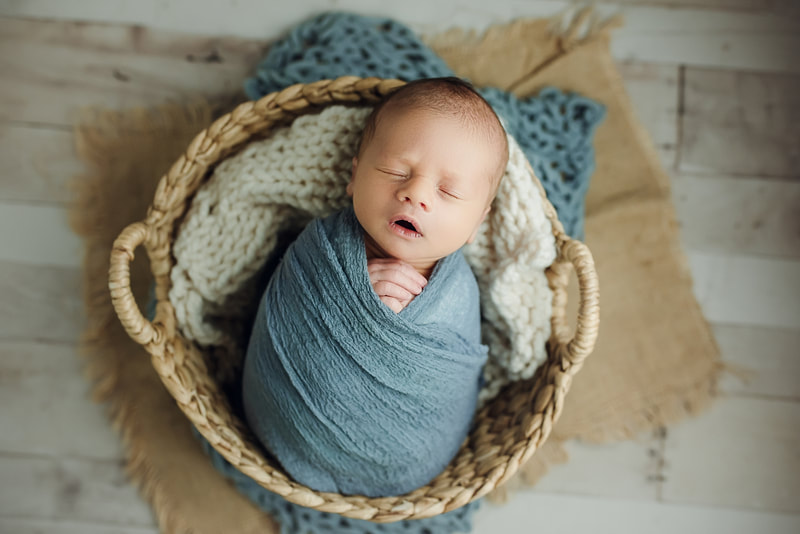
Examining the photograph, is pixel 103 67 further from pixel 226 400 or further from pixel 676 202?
pixel 676 202

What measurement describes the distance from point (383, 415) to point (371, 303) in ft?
0.59

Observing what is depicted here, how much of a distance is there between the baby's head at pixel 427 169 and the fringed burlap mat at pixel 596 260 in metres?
0.42

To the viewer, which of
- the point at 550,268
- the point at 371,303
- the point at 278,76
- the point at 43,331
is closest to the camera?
the point at 371,303

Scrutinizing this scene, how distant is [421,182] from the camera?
86cm

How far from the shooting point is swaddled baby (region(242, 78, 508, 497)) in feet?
2.89

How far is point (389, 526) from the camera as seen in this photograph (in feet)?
3.80

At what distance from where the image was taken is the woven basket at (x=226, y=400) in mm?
946

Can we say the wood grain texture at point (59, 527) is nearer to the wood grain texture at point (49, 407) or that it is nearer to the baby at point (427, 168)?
the wood grain texture at point (49, 407)

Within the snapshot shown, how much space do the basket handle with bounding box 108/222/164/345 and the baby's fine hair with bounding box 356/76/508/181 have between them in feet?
1.17

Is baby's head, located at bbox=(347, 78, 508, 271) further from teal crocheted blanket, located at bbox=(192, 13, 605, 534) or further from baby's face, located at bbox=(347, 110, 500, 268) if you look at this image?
teal crocheted blanket, located at bbox=(192, 13, 605, 534)

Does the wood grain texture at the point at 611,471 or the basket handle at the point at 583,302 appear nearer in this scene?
the basket handle at the point at 583,302

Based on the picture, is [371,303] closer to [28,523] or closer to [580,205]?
[580,205]

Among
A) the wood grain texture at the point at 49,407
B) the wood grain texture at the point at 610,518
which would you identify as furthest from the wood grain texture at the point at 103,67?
the wood grain texture at the point at 610,518

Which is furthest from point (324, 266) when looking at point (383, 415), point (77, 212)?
point (77, 212)
